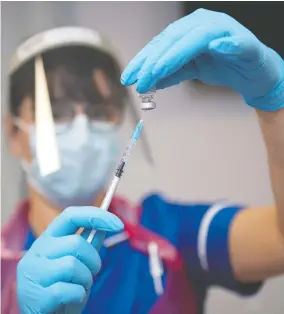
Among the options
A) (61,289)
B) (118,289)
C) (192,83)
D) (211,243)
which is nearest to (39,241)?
(61,289)

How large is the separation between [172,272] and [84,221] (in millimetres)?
376

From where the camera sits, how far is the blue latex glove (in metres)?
0.79

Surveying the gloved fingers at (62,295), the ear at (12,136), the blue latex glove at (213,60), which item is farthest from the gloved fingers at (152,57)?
the ear at (12,136)

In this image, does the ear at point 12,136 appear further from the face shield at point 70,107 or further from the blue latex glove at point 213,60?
the blue latex glove at point 213,60

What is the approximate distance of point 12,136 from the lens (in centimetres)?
118

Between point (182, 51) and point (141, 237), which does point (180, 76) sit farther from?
point (141, 237)

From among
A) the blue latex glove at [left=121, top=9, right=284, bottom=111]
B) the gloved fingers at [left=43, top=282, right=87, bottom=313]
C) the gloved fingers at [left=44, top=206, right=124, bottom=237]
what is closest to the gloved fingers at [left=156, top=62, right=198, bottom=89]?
the blue latex glove at [left=121, top=9, right=284, bottom=111]

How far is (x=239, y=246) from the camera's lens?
107 centimetres

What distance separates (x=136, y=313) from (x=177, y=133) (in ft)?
1.29

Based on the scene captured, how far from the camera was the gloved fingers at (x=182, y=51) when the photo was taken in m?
0.79

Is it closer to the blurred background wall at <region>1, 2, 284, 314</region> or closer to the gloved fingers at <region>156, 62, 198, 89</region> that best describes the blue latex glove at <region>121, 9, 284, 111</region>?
the gloved fingers at <region>156, 62, 198, 89</region>

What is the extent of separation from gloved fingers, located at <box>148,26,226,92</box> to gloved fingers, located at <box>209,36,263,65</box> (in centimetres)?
3

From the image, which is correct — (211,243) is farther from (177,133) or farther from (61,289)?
(61,289)

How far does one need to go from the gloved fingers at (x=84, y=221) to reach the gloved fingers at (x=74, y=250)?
0.6 inches
